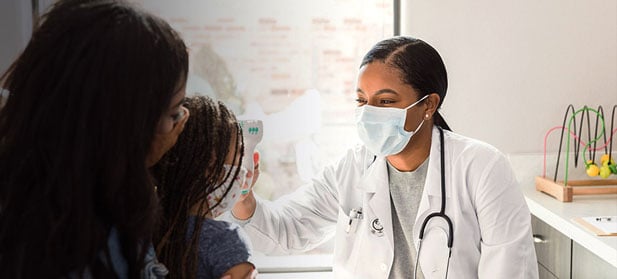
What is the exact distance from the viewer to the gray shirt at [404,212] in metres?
1.67

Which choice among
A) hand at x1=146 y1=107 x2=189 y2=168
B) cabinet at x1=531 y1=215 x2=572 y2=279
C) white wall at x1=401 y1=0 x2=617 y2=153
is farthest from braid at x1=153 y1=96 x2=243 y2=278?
white wall at x1=401 y1=0 x2=617 y2=153

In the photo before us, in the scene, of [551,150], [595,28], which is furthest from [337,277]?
[595,28]

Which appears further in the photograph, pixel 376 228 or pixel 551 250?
pixel 551 250

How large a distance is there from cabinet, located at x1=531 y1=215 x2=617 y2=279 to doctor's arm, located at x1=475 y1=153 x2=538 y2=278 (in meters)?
0.42

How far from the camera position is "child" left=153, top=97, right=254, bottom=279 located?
90 cm

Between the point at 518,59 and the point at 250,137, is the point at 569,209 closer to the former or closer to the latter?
the point at 518,59

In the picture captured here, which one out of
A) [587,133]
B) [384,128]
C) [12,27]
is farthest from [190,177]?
[587,133]

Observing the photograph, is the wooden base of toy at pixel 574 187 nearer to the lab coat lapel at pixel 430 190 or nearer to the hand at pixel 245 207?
the lab coat lapel at pixel 430 190

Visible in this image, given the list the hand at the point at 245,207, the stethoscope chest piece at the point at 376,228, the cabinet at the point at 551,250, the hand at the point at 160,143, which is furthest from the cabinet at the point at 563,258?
the hand at the point at 160,143

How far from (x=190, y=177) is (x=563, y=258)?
150 centimetres

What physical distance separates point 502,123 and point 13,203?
6.76ft

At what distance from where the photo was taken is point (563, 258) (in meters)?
2.05

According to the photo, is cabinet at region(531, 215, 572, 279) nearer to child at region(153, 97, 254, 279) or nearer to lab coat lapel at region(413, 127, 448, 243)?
lab coat lapel at region(413, 127, 448, 243)

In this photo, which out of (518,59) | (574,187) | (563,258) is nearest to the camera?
(563,258)
